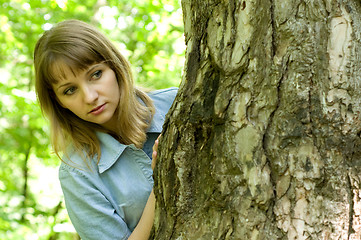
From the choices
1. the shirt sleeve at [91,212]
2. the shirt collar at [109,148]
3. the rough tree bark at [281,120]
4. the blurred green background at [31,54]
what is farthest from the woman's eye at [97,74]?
the blurred green background at [31,54]

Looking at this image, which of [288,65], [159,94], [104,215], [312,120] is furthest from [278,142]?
[159,94]

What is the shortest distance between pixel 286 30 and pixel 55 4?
181 inches

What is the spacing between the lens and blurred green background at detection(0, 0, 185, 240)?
5.21 metres

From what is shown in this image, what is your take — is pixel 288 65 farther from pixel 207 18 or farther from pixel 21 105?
pixel 21 105

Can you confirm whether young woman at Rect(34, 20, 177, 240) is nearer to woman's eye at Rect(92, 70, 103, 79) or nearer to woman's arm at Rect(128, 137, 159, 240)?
woman's eye at Rect(92, 70, 103, 79)

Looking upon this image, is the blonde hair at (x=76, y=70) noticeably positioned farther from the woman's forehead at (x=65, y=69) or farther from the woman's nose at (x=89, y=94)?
the woman's nose at (x=89, y=94)

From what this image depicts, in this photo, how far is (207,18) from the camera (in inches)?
49.7

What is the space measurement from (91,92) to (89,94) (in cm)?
2

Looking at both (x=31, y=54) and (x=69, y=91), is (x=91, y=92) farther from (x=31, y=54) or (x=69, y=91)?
(x=31, y=54)

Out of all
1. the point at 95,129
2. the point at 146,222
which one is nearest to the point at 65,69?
the point at 95,129

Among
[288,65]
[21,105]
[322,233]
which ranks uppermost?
[288,65]

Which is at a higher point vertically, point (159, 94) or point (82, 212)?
point (159, 94)

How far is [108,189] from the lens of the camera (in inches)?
78.1

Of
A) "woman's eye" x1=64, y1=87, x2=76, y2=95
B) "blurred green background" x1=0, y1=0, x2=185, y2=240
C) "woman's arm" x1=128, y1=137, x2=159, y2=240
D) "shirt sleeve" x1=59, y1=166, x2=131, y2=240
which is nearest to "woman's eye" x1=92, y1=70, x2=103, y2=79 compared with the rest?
"woman's eye" x1=64, y1=87, x2=76, y2=95
